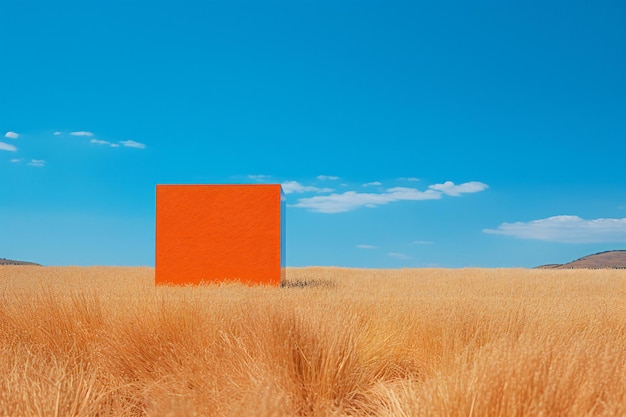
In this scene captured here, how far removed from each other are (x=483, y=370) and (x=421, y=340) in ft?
5.70

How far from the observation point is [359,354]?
13.8ft

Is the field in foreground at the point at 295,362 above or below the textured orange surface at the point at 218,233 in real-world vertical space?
below

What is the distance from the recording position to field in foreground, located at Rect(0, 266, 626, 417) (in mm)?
2719

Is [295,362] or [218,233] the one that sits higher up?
[218,233]

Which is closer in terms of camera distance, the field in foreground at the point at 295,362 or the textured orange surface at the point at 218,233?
the field in foreground at the point at 295,362

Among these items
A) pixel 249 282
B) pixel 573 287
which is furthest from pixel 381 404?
pixel 573 287

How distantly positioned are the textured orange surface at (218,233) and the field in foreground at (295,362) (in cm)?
662

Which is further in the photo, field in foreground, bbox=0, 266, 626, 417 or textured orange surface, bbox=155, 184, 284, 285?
textured orange surface, bbox=155, 184, 284, 285

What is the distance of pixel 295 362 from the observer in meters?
3.77

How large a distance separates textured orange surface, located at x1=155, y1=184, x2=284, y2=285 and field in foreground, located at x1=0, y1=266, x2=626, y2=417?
6.62m

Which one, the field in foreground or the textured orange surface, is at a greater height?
the textured orange surface

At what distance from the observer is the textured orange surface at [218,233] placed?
12367mm

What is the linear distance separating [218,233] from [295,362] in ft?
29.7

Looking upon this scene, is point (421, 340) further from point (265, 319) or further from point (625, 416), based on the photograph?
point (625, 416)
